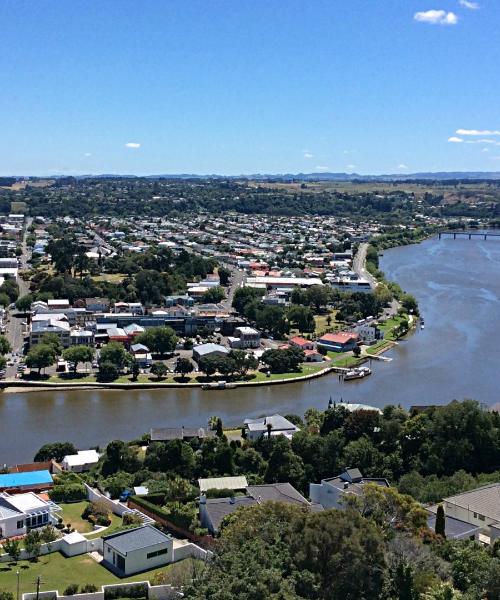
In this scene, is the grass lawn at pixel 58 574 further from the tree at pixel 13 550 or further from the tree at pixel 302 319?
the tree at pixel 302 319

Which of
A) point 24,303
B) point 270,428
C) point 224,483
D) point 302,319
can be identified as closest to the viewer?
point 224,483

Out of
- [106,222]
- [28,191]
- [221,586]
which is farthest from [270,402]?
[28,191]

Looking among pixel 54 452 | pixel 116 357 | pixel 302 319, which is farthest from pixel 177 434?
pixel 302 319

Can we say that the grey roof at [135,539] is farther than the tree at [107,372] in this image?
No

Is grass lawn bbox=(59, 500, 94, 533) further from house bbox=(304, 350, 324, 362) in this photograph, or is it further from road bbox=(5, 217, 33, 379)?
house bbox=(304, 350, 324, 362)

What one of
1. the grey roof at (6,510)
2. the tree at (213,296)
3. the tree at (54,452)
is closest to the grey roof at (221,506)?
the grey roof at (6,510)

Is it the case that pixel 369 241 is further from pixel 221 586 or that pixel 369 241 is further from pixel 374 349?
pixel 221 586

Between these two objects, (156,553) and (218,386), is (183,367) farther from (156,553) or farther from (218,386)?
(156,553)
